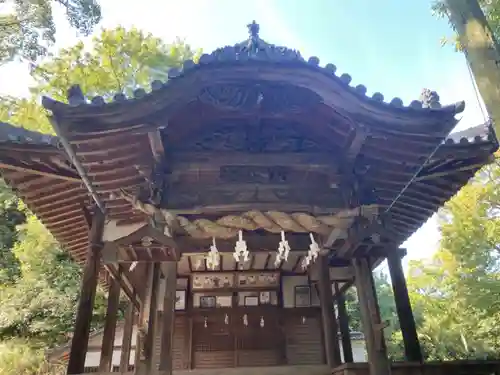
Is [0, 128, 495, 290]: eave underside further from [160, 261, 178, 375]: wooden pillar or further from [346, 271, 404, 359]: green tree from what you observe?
[346, 271, 404, 359]: green tree

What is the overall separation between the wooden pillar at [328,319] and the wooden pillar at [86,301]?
3813 mm

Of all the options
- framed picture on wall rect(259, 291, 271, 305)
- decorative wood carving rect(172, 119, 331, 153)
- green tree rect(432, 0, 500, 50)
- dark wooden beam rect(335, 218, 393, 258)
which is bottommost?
dark wooden beam rect(335, 218, 393, 258)

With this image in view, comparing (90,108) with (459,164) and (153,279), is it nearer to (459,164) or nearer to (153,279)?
(153,279)

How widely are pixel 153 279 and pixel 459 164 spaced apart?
5.05 m

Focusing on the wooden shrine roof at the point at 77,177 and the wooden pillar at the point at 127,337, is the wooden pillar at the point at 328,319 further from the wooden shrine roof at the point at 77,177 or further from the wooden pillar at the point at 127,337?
the wooden pillar at the point at 127,337

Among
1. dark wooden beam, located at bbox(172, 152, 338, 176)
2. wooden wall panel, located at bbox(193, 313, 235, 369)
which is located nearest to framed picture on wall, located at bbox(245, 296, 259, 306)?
wooden wall panel, located at bbox(193, 313, 235, 369)

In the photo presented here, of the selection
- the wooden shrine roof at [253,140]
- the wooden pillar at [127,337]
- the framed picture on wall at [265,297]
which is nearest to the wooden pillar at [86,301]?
the wooden shrine roof at [253,140]

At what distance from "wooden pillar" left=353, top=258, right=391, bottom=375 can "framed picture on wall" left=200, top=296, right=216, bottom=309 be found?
486cm

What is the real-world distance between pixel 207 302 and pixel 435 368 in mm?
5576

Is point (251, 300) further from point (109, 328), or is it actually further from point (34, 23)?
point (34, 23)

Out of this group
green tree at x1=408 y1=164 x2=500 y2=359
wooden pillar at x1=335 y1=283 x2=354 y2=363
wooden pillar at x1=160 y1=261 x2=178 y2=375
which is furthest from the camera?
green tree at x1=408 y1=164 x2=500 y2=359

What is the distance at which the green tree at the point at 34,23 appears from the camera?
509 inches

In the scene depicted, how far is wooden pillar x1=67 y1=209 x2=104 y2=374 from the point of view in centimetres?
595

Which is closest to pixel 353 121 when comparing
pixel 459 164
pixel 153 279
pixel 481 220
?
pixel 459 164
